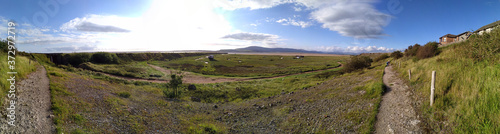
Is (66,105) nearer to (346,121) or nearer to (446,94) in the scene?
(346,121)

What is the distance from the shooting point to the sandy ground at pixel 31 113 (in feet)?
20.7

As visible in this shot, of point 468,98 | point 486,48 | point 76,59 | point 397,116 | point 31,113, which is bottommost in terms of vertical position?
point 397,116

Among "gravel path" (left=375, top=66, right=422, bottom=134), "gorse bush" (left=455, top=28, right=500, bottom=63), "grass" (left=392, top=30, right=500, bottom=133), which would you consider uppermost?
"gorse bush" (left=455, top=28, right=500, bottom=63)

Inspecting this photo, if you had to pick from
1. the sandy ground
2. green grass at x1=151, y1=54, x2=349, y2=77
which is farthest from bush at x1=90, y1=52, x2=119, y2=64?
the sandy ground

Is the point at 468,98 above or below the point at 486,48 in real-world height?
below

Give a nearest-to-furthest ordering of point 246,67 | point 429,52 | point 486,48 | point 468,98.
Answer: point 468,98, point 486,48, point 429,52, point 246,67

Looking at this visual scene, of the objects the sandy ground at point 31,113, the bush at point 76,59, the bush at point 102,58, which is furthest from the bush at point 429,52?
the bush at point 102,58

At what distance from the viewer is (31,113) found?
290 inches

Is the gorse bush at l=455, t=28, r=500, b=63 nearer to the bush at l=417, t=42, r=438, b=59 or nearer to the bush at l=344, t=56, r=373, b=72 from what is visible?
the bush at l=417, t=42, r=438, b=59

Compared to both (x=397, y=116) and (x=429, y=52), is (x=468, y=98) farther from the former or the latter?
(x=429, y=52)

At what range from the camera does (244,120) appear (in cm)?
1398

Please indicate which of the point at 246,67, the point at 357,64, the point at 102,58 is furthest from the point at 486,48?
the point at 102,58

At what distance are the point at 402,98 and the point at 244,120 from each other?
10.1m

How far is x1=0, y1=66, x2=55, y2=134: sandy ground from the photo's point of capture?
6.32 metres
